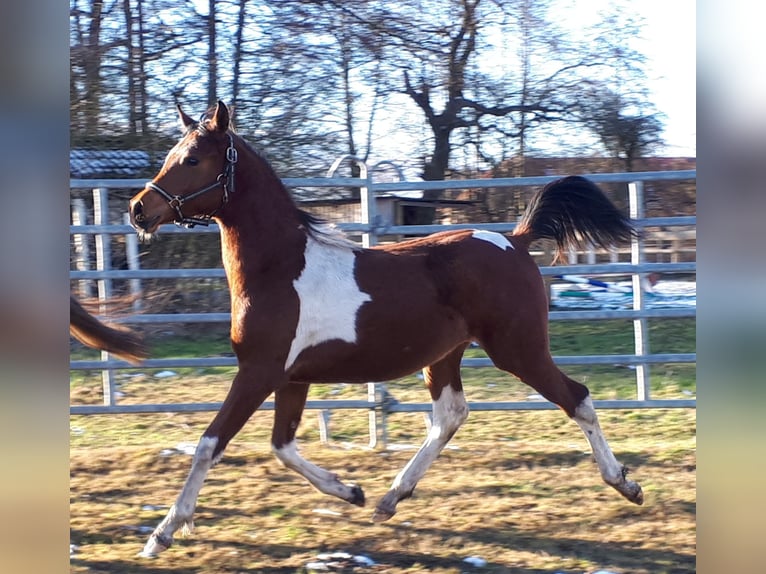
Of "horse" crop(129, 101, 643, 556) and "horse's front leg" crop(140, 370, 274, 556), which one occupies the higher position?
"horse" crop(129, 101, 643, 556)

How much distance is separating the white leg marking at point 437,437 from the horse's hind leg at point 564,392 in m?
0.34

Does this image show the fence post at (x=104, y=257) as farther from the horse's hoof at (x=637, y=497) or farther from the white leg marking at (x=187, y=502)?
the horse's hoof at (x=637, y=497)

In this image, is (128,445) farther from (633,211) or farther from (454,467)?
(633,211)

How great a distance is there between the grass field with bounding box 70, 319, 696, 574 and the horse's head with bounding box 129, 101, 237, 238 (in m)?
1.45

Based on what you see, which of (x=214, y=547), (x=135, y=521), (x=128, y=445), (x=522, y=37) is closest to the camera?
(x=214, y=547)

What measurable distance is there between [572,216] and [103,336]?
234 centimetres

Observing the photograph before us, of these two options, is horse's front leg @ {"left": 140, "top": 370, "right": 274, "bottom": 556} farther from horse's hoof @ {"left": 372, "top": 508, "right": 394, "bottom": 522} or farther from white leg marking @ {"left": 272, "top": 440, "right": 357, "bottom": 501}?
horse's hoof @ {"left": 372, "top": 508, "right": 394, "bottom": 522}

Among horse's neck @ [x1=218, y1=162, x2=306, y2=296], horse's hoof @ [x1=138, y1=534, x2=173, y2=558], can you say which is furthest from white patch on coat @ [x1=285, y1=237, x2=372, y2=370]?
horse's hoof @ [x1=138, y1=534, x2=173, y2=558]

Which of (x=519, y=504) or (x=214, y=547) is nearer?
(x=214, y=547)

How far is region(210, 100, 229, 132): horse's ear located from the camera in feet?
11.2
